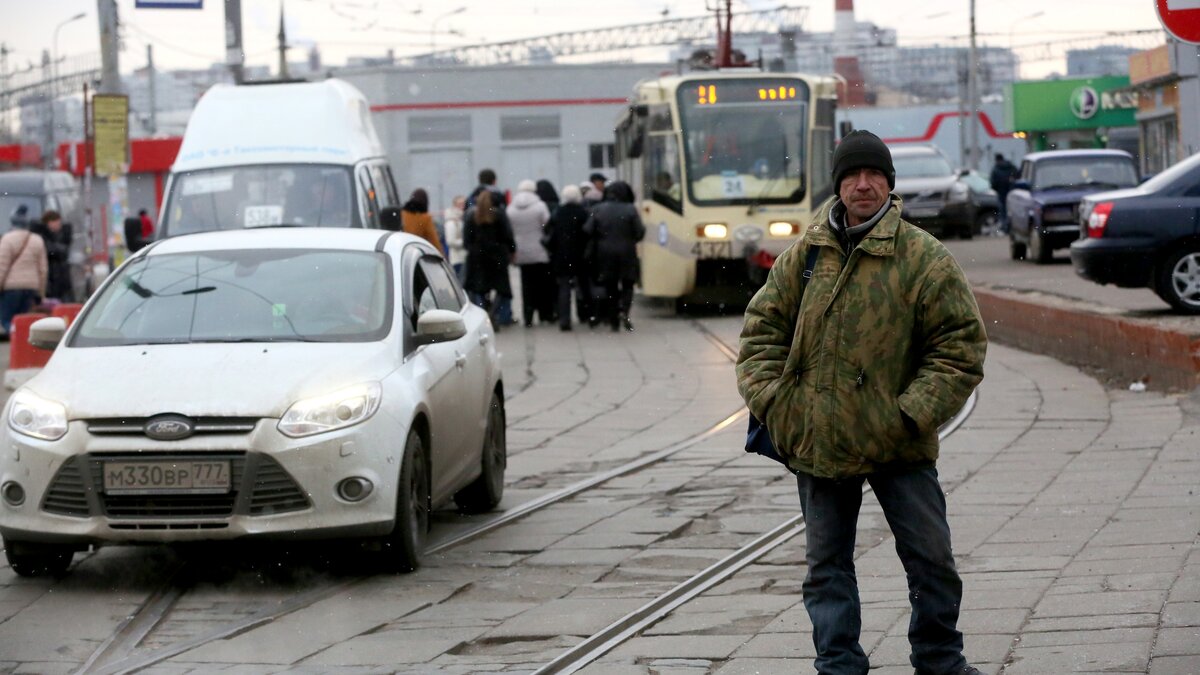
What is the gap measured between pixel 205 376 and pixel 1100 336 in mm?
9277

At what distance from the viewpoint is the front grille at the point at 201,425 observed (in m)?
7.31

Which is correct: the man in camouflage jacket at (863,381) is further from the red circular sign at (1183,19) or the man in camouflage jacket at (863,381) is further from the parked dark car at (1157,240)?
the parked dark car at (1157,240)

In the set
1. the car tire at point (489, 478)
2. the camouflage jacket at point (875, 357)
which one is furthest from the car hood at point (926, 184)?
the camouflage jacket at point (875, 357)

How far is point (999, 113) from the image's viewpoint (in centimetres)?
6481

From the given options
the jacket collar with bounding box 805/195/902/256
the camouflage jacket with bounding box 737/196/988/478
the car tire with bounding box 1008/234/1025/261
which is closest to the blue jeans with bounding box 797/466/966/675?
the camouflage jacket with bounding box 737/196/988/478

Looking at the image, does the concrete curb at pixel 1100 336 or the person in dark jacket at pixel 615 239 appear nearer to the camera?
the concrete curb at pixel 1100 336

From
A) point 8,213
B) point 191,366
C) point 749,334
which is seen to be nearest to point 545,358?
point 191,366

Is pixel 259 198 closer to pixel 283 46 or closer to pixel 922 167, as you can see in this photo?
pixel 283 46

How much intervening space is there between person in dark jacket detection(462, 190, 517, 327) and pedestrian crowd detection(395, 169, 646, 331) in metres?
0.01

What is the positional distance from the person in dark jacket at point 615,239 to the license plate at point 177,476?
1381cm

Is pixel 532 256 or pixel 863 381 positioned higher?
pixel 863 381

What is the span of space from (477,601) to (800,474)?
240 centimetres

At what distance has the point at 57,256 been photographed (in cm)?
2677

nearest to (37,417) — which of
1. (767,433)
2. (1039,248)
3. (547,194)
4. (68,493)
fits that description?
(68,493)
